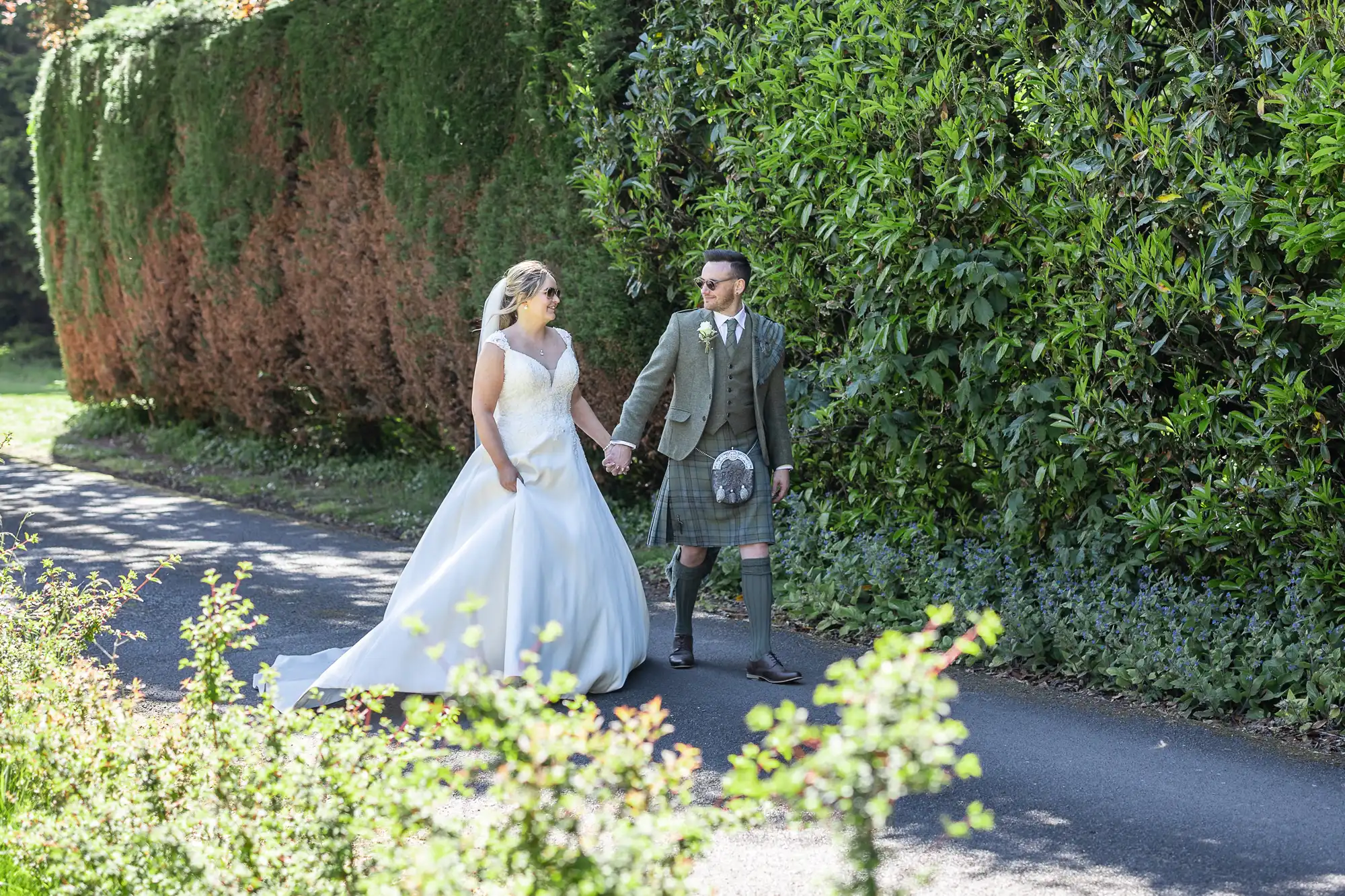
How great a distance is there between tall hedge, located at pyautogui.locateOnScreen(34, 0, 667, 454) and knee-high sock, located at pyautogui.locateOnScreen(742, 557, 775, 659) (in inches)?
133

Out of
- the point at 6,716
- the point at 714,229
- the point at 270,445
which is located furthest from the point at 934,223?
the point at 270,445

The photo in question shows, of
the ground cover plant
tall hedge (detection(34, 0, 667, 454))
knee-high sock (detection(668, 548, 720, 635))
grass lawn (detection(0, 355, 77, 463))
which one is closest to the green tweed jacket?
knee-high sock (detection(668, 548, 720, 635))

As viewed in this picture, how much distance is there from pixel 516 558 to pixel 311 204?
8.46 meters

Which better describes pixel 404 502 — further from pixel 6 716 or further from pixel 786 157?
pixel 6 716

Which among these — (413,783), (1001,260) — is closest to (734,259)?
(1001,260)

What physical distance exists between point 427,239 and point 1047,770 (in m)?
8.04

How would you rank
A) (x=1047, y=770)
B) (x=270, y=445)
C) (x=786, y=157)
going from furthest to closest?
(x=270, y=445) < (x=786, y=157) < (x=1047, y=770)

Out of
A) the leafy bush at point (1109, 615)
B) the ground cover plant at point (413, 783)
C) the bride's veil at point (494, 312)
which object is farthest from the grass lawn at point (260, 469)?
the ground cover plant at point (413, 783)

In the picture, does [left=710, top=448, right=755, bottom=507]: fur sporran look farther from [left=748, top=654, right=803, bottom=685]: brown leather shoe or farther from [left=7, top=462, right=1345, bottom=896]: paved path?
[left=7, top=462, right=1345, bottom=896]: paved path

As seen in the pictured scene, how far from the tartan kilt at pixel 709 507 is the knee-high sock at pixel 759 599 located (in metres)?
0.12

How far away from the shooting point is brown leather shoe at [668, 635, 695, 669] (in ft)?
21.9

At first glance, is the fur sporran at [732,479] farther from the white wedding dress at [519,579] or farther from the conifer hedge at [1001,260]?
the conifer hedge at [1001,260]

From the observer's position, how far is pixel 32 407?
22.7 m

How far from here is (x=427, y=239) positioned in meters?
11.8
